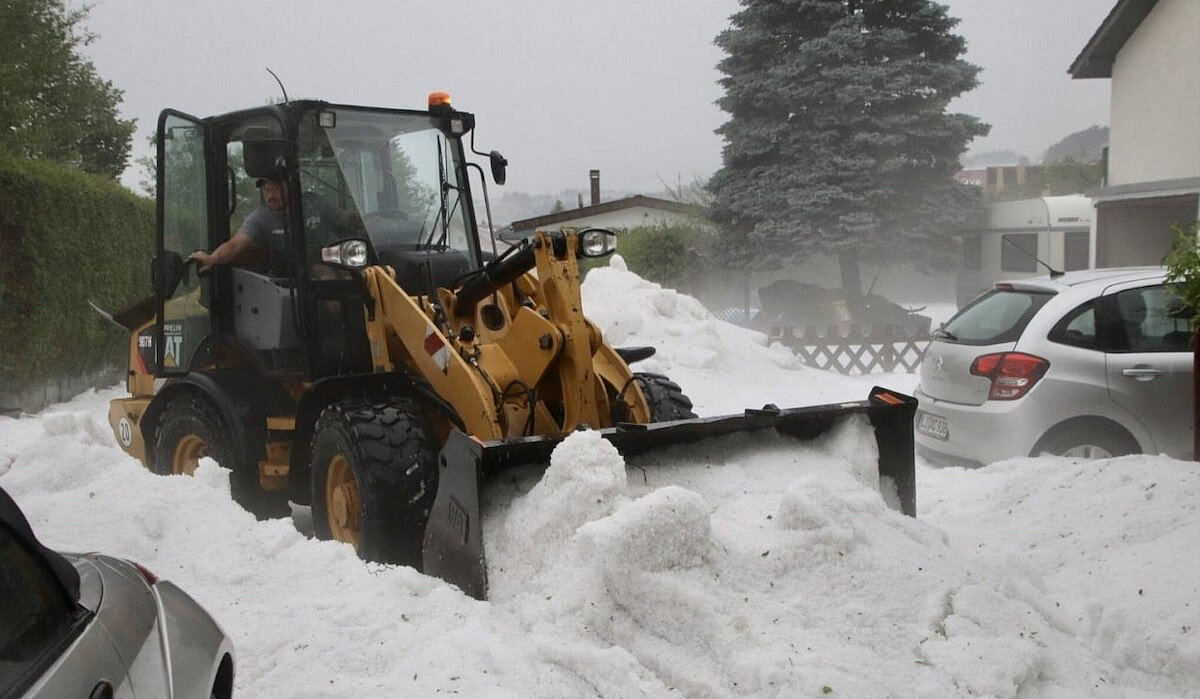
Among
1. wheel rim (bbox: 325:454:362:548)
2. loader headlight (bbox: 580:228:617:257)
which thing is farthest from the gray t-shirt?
loader headlight (bbox: 580:228:617:257)

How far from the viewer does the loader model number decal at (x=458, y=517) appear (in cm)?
396

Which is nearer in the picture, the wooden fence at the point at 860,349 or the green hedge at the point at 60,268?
the green hedge at the point at 60,268

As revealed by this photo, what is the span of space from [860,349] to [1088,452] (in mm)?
8651

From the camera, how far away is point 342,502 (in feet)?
16.2

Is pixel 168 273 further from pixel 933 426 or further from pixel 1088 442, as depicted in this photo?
pixel 1088 442

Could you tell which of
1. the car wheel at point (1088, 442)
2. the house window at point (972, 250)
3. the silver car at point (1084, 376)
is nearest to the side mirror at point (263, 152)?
the silver car at point (1084, 376)

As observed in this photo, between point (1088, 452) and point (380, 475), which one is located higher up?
point (380, 475)

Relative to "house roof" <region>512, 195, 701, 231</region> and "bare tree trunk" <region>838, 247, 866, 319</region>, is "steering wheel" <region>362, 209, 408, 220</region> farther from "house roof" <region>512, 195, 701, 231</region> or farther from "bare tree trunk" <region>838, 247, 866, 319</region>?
"house roof" <region>512, 195, 701, 231</region>

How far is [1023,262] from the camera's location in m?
23.7

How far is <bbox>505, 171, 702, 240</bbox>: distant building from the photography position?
90.7 feet

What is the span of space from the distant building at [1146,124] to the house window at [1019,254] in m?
6.93

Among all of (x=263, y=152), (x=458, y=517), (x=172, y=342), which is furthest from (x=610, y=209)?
(x=458, y=517)

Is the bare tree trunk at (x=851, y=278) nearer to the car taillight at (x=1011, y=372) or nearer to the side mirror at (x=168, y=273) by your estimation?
the car taillight at (x=1011, y=372)

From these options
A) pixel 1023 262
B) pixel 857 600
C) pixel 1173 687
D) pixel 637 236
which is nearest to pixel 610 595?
pixel 857 600
